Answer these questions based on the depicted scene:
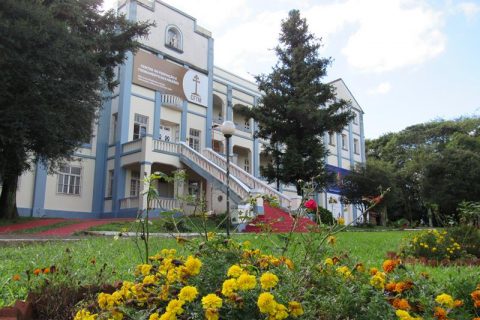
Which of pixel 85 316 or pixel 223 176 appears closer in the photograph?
pixel 85 316

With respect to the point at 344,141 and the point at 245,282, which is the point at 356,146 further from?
the point at 245,282

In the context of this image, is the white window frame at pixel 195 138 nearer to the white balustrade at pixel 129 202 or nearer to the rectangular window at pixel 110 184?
the rectangular window at pixel 110 184

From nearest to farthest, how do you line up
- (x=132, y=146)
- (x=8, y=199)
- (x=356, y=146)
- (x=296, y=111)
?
(x=8, y=199)
(x=296, y=111)
(x=132, y=146)
(x=356, y=146)

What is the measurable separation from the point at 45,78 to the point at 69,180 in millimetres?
10505

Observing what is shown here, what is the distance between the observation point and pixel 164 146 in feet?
73.2

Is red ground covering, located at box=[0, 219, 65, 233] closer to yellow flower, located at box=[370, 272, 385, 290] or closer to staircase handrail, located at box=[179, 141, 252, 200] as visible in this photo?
staircase handrail, located at box=[179, 141, 252, 200]

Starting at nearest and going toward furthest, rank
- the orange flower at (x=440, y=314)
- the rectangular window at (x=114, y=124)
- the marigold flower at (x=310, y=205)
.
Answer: the orange flower at (x=440, y=314) → the marigold flower at (x=310, y=205) → the rectangular window at (x=114, y=124)

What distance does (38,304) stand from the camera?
2902 mm

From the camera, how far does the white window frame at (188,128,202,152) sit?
26391 millimetres

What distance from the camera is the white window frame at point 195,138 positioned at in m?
26.4

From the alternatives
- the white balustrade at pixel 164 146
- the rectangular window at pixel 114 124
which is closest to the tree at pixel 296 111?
the white balustrade at pixel 164 146

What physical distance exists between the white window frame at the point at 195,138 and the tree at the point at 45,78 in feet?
34.3

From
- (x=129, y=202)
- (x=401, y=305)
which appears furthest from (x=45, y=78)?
(x=401, y=305)

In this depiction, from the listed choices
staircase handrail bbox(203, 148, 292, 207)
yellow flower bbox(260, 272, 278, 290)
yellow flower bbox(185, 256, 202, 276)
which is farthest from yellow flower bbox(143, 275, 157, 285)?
staircase handrail bbox(203, 148, 292, 207)
